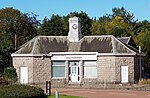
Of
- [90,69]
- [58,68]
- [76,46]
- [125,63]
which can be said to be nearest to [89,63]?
[90,69]

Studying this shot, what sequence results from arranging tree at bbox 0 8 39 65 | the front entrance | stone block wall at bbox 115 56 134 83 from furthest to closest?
tree at bbox 0 8 39 65
the front entrance
stone block wall at bbox 115 56 134 83

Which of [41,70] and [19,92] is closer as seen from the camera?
[19,92]

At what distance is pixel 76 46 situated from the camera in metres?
56.8

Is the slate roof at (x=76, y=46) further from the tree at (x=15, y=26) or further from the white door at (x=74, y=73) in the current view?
the tree at (x=15, y=26)

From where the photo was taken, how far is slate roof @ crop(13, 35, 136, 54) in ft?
181

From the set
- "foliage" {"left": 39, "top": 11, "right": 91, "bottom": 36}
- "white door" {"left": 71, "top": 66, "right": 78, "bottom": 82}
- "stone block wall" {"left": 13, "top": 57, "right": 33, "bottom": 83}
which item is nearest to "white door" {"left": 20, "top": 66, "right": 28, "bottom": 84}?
"stone block wall" {"left": 13, "top": 57, "right": 33, "bottom": 83}

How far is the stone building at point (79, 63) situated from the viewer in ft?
177

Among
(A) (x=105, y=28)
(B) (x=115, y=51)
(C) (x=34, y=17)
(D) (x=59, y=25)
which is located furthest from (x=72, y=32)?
(A) (x=105, y=28)

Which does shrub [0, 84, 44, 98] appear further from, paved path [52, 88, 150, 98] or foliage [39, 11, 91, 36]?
foliage [39, 11, 91, 36]

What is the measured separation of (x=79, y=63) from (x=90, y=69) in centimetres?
167

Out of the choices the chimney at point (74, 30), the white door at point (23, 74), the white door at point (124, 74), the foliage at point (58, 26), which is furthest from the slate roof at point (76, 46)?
the foliage at point (58, 26)

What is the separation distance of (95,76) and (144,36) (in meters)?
30.3

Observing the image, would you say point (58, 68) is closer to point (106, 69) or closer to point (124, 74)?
point (106, 69)

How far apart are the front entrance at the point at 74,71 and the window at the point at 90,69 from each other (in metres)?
1.09
